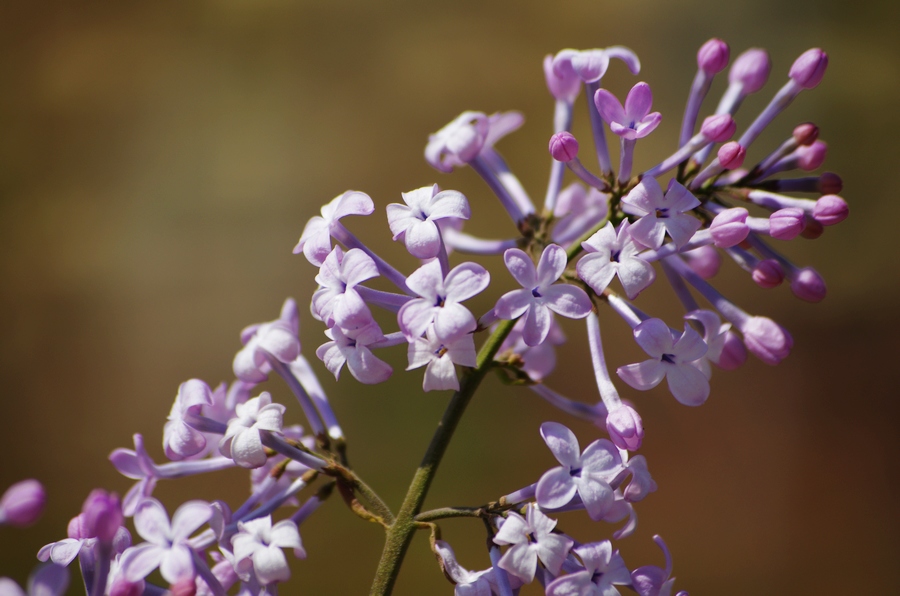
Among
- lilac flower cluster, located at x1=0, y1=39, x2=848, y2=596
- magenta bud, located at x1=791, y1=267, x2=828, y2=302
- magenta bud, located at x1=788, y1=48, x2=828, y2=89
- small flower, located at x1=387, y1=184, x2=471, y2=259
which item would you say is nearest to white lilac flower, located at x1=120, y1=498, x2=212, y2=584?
lilac flower cluster, located at x1=0, y1=39, x2=848, y2=596

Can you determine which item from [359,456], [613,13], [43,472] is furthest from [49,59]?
[613,13]

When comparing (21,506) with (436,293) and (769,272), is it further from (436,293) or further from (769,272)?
(769,272)

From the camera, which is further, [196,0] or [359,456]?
[196,0]

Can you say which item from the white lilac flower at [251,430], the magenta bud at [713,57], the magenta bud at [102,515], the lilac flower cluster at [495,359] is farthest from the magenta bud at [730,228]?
the magenta bud at [102,515]

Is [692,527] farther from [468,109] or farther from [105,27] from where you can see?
[105,27]

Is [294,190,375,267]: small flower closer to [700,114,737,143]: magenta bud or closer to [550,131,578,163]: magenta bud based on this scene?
[550,131,578,163]: magenta bud

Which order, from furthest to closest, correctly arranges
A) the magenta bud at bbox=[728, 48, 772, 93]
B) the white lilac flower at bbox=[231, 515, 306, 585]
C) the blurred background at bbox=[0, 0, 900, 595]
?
the blurred background at bbox=[0, 0, 900, 595], the magenta bud at bbox=[728, 48, 772, 93], the white lilac flower at bbox=[231, 515, 306, 585]
